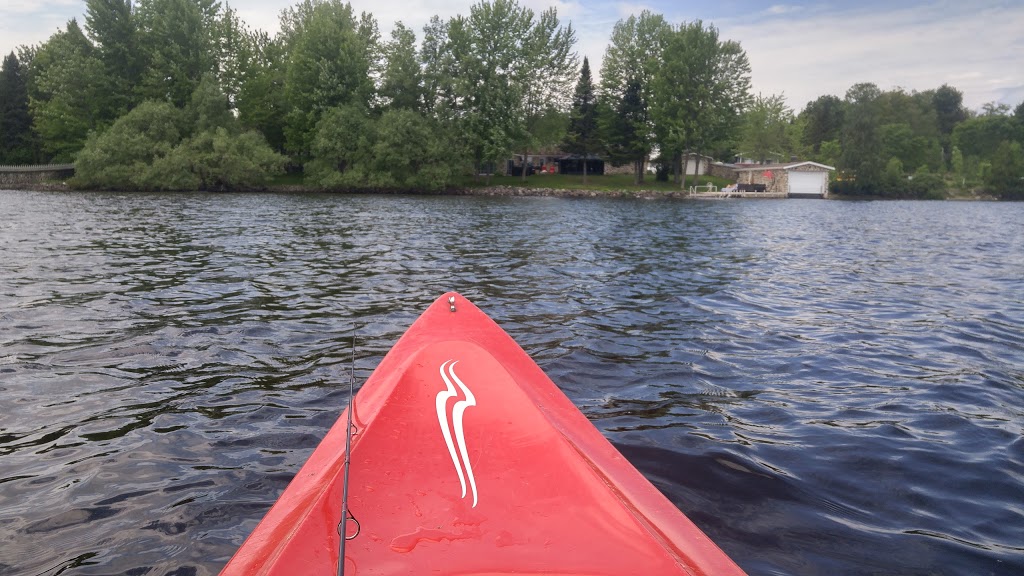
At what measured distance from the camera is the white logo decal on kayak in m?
2.85

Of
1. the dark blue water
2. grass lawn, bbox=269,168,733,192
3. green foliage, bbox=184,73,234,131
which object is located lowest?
the dark blue water

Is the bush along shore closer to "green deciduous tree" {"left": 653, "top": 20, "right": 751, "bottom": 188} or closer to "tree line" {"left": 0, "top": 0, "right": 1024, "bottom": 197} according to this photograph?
"tree line" {"left": 0, "top": 0, "right": 1024, "bottom": 197}

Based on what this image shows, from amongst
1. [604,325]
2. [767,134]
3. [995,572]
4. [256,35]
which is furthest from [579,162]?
[995,572]

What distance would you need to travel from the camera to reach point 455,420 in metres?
3.17

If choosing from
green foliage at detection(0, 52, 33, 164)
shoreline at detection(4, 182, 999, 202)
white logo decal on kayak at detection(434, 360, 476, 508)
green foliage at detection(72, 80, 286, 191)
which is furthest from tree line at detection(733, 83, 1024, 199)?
green foliage at detection(0, 52, 33, 164)

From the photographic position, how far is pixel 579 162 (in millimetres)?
71875

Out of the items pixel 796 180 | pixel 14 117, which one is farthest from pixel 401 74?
pixel 796 180

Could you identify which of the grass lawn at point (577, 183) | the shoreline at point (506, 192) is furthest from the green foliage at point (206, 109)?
the grass lawn at point (577, 183)

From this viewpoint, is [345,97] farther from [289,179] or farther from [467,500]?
[467,500]

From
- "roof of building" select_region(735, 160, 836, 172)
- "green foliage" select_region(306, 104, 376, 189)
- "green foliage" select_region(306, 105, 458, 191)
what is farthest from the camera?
"roof of building" select_region(735, 160, 836, 172)

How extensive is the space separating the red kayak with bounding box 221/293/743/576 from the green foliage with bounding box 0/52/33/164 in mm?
69730

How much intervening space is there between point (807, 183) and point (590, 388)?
69.9 metres

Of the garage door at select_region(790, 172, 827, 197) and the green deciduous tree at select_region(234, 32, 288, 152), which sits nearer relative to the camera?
the green deciduous tree at select_region(234, 32, 288, 152)

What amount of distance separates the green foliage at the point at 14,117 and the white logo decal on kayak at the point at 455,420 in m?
69.6
